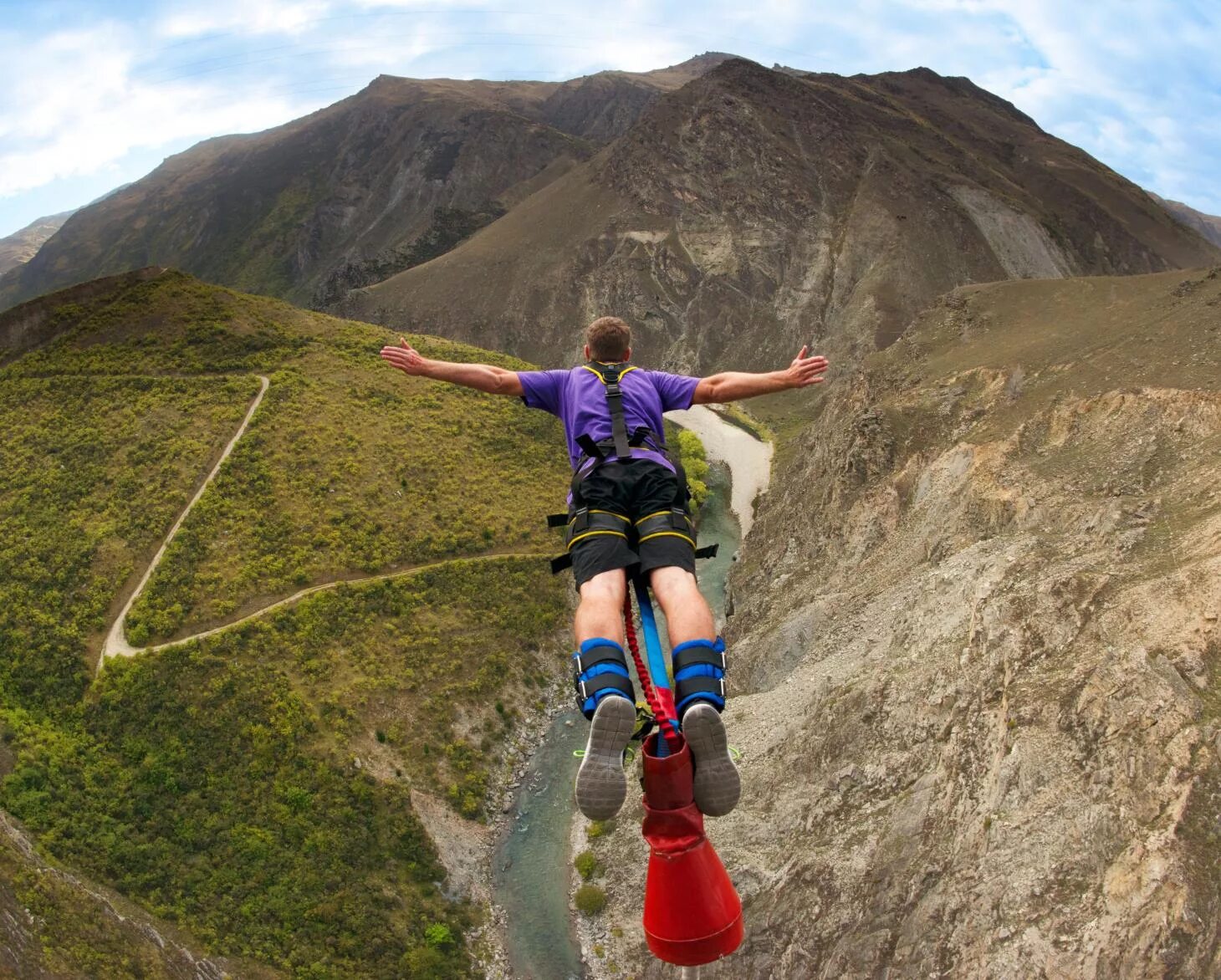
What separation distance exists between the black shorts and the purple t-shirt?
17 cm

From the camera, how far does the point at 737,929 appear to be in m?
5.29

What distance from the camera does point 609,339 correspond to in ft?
22.3

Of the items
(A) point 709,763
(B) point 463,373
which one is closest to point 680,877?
(A) point 709,763

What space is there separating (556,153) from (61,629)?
11991 centimetres

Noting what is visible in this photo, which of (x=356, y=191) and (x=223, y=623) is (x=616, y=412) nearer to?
(x=223, y=623)

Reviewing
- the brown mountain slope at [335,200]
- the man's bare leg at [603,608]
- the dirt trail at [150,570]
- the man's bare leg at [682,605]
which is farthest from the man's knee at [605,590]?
the brown mountain slope at [335,200]

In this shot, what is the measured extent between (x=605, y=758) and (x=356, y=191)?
492 feet

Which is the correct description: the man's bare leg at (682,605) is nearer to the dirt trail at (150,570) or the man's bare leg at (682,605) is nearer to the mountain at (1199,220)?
the dirt trail at (150,570)

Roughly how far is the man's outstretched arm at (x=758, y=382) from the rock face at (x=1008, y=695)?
37.4 feet

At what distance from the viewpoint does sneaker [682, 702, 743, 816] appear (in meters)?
5.15

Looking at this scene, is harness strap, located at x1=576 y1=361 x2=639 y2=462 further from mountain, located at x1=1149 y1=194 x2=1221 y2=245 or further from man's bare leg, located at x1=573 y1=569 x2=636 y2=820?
mountain, located at x1=1149 y1=194 x2=1221 y2=245

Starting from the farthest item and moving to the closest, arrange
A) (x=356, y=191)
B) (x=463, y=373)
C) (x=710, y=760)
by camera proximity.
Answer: (x=356, y=191) → (x=463, y=373) → (x=710, y=760)

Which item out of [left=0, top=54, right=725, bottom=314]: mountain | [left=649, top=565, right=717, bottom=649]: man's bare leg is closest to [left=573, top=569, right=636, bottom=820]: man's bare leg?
[left=649, top=565, right=717, bottom=649]: man's bare leg

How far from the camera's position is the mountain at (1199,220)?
172875mm
